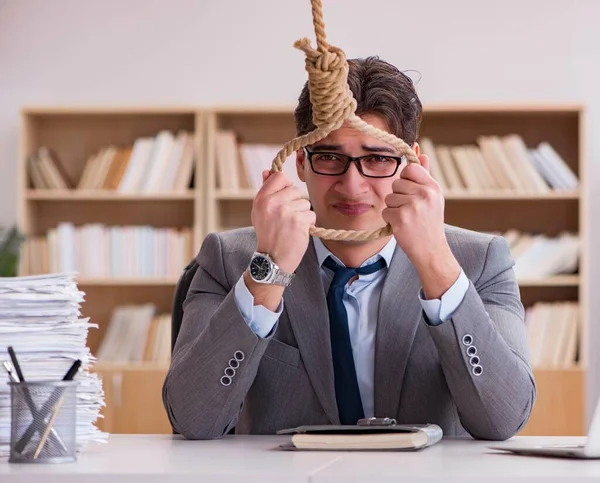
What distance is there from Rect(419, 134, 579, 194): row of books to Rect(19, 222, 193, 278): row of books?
1225mm

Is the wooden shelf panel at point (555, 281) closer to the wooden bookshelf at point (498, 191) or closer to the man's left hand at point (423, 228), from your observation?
the wooden bookshelf at point (498, 191)

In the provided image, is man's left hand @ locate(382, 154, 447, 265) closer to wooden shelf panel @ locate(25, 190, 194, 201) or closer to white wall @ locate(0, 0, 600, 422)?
wooden shelf panel @ locate(25, 190, 194, 201)

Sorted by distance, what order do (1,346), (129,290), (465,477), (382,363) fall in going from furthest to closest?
(129,290) < (382,363) < (1,346) < (465,477)

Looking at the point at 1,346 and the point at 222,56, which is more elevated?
the point at 222,56

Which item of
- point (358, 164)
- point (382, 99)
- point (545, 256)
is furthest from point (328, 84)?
point (545, 256)

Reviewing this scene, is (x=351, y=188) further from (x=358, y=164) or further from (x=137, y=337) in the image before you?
(x=137, y=337)

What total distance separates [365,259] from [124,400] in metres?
2.68

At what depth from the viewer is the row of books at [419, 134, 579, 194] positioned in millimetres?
4523

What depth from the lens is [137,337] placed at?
4691mm

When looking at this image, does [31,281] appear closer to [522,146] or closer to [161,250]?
[161,250]

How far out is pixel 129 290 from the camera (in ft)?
15.9

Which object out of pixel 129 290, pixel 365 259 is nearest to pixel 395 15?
pixel 129 290

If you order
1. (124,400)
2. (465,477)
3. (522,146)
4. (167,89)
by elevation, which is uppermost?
(167,89)

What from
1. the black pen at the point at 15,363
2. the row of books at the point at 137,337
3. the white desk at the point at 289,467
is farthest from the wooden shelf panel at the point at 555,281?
the black pen at the point at 15,363
